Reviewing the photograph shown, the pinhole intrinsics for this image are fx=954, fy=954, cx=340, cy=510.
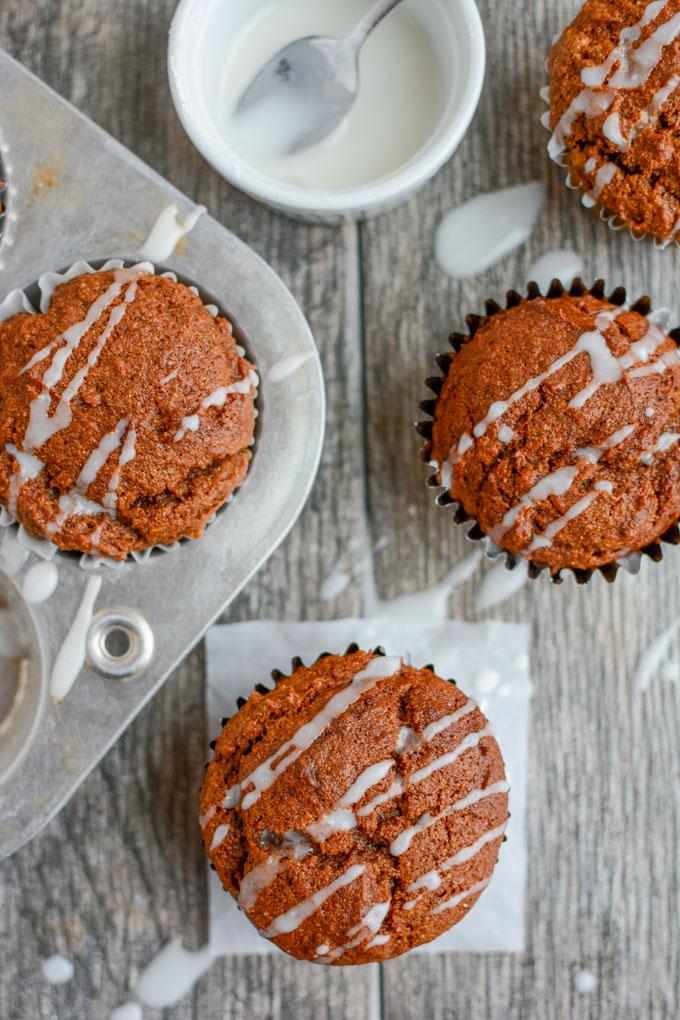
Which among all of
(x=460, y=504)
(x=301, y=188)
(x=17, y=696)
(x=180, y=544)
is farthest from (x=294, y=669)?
(x=301, y=188)

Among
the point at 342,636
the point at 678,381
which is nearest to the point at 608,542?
the point at 678,381

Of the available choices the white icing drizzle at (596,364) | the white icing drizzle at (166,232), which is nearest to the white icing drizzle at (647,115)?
the white icing drizzle at (596,364)

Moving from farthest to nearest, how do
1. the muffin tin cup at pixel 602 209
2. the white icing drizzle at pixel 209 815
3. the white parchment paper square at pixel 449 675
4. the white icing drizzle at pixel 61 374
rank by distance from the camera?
the white parchment paper square at pixel 449 675, the muffin tin cup at pixel 602 209, the white icing drizzle at pixel 209 815, the white icing drizzle at pixel 61 374

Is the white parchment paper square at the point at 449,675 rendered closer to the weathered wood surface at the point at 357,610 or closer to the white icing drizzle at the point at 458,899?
the weathered wood surface at the point at 357,610

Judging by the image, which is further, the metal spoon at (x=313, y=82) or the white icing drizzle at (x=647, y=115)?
the metal spoon at (x=313, y=82)

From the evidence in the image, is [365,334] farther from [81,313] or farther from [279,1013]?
[279,1013]

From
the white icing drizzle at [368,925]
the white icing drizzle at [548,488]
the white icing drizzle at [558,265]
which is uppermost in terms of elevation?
the white icing drizzle at [558,265]

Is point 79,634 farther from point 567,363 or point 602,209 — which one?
point 602,209
